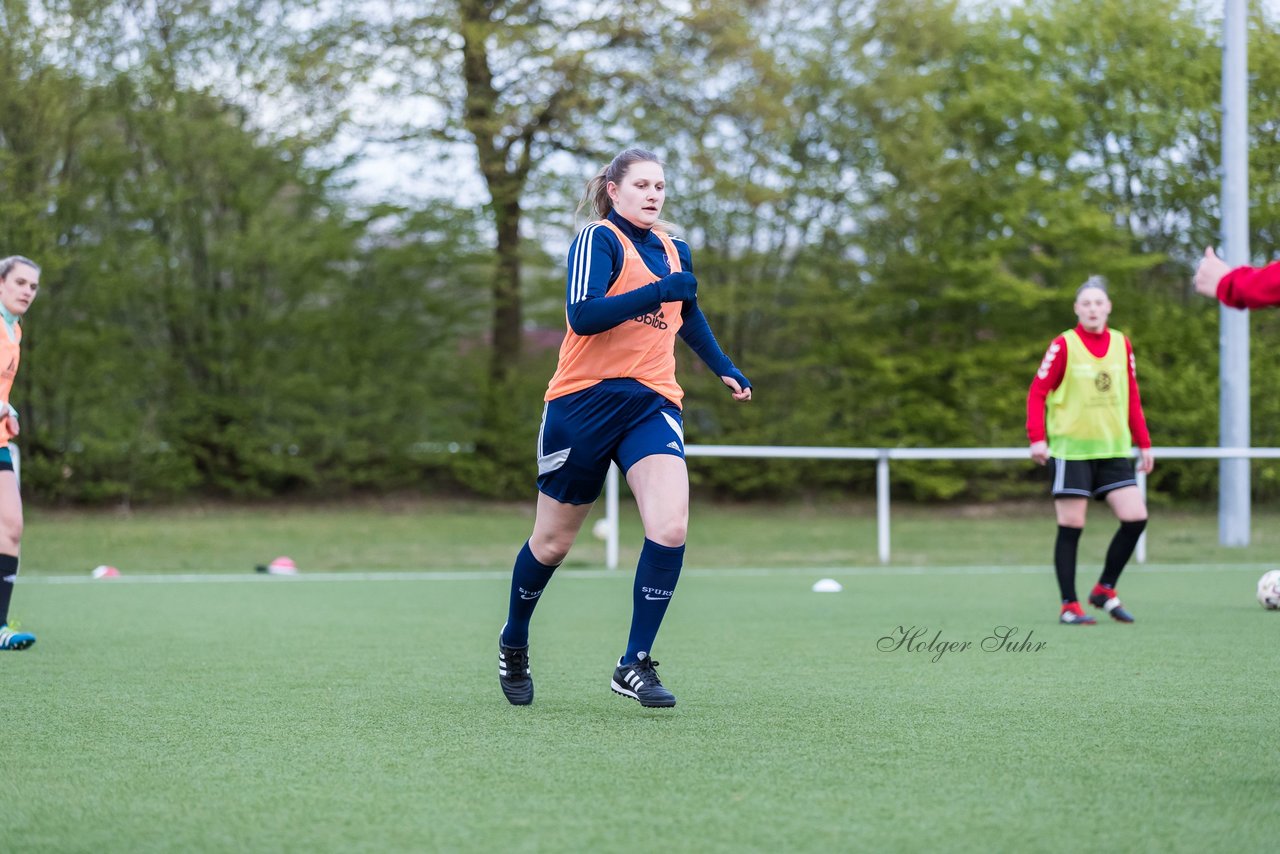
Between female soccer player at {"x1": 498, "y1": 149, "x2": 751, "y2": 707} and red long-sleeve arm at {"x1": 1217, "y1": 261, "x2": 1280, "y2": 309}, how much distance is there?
156 cm

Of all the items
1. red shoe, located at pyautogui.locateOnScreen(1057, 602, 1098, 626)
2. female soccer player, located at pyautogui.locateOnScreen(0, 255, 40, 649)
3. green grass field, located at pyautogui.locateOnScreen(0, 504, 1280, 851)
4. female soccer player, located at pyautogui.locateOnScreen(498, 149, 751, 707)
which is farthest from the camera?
red shoe, located at pyautogui.locateOnScreen(1057, 602, 1098, 626)

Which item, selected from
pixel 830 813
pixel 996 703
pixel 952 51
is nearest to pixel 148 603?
pixel 996 703

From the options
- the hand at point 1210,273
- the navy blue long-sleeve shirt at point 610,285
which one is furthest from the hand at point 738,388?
the hand at point 1210,273

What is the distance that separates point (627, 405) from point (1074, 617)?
3804 mm

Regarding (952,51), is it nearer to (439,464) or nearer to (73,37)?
(439,464)

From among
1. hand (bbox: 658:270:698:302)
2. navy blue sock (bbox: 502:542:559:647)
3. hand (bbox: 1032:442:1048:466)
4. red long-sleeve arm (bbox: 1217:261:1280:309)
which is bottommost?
navy blue sock (bbox: 502:542:559:647)

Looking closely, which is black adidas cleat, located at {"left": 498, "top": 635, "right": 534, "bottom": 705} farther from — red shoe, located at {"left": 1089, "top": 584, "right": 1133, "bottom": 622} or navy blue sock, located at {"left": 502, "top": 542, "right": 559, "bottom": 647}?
red shoe, located at {"left": 1089, "top": 584, "right": 1133, "bottom": 622}

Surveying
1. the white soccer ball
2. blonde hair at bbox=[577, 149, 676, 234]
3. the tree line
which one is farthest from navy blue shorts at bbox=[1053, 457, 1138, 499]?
the tree line

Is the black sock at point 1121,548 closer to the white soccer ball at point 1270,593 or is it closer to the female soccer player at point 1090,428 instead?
the female soccer player at point 1090,428

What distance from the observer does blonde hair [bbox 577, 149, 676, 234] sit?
181 inches

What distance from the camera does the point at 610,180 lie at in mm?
4656

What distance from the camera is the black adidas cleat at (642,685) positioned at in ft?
14.5

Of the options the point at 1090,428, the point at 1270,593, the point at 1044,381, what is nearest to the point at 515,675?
the point at 1044,381

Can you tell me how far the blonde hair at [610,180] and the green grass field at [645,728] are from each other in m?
1.65
